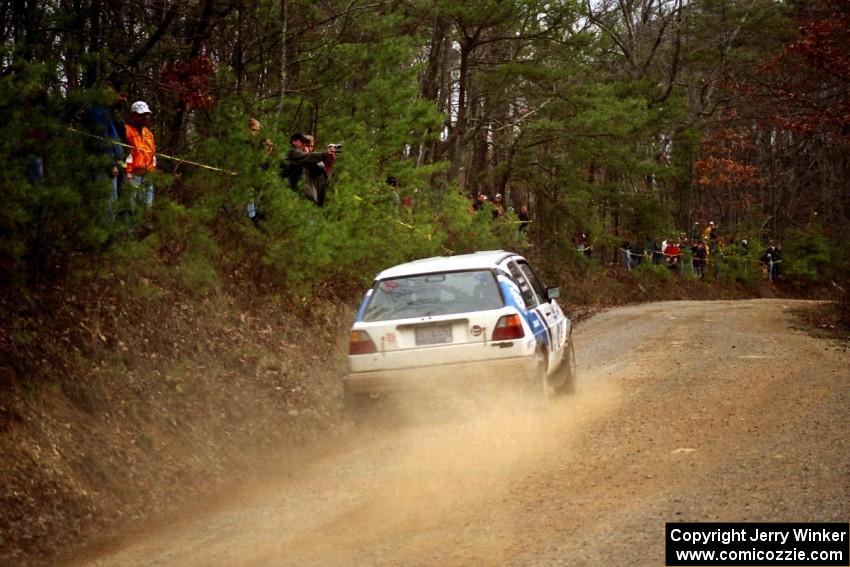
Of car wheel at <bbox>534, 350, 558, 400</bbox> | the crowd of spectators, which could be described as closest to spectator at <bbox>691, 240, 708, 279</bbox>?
the crowd of spectators

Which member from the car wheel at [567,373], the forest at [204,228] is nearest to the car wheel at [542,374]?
the car wheel at [567,373]

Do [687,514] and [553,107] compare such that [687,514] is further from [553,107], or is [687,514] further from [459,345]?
[553,107]

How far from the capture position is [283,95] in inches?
581

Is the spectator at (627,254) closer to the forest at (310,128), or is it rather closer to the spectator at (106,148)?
the forest at (310,128)

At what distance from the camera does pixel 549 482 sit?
7.84 m

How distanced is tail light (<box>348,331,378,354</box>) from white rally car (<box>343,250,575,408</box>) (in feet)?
0.03

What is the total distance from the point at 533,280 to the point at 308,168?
4129 millimetres

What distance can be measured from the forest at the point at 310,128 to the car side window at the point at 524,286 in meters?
3.02

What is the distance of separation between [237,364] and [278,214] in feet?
7.48

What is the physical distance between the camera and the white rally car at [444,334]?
10.0 metres

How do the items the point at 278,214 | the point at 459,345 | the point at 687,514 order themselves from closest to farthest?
1. the point at 687,514
2. the point at 459,345
3. the point at 278,214

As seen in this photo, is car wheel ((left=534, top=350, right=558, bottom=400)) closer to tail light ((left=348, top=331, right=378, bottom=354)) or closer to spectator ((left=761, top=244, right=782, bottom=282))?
tail light ((left=348, top=331, right=378, bottom=354))

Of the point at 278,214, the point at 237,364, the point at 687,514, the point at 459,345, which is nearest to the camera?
the point at 687,514

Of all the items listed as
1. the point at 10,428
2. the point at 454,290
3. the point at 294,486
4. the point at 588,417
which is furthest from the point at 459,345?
the point at 10,428
